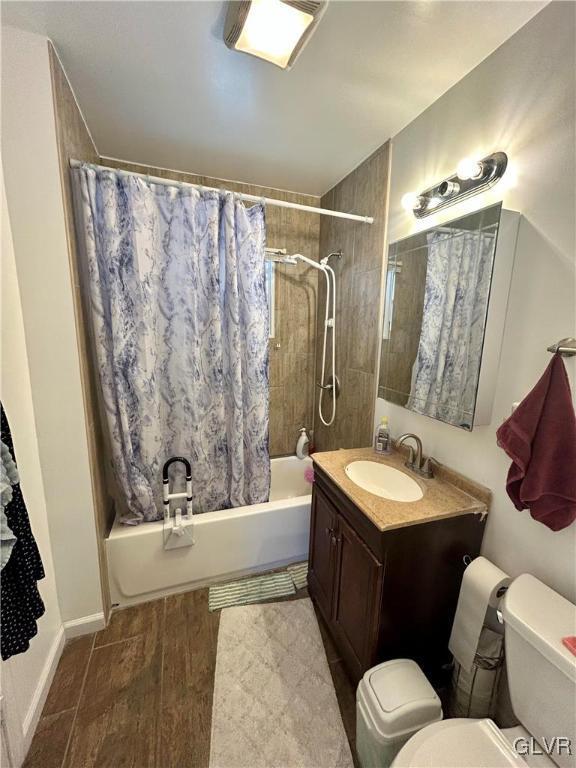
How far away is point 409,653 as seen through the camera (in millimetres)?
1232

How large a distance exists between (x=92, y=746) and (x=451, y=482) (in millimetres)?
1714

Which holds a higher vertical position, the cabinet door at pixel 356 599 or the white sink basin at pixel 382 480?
the white sink basin at pixel 382 480

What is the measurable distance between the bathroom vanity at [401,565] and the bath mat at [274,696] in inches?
7.3

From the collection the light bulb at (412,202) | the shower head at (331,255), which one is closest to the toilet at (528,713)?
the light bulb at (412,202)

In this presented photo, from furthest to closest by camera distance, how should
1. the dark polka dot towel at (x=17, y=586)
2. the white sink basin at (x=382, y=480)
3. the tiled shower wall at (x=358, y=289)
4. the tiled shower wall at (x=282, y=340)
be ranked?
the tiled shower wall at (x=358, y=289), the tiled shower wall at (x=282, y=340), the white sink basin at (x=382, y=480), the dark polka dot towel at (x=17, y=586)

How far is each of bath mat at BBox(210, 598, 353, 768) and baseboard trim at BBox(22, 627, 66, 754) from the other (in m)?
0.66

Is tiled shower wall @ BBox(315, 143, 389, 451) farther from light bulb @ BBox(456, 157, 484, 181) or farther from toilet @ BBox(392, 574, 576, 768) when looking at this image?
toilet @ BBox(392, 574, 576, 768)

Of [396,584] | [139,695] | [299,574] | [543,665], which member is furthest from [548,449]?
[139,695]

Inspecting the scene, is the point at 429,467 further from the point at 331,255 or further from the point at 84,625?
the point at 84,625

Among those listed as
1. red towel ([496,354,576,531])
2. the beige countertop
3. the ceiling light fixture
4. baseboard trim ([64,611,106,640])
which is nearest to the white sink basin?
the beige countertop

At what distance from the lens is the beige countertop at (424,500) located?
1.12 metres

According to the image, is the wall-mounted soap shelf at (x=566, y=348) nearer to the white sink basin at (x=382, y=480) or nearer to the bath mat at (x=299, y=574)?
the white sink basin at (x=382, y=480)

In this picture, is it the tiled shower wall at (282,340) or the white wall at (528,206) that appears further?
the tiled shower wall at (282,340)

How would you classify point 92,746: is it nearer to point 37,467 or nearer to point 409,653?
point 37,467
